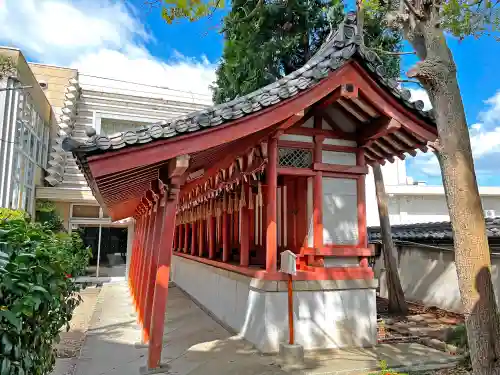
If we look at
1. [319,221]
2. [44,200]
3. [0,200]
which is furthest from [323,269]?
[44,200]

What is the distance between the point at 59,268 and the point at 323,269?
4.52 meters

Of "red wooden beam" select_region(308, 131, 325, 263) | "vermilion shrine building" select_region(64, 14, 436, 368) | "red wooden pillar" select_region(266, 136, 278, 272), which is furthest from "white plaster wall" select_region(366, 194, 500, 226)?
"red wooden pillar" select_region(266, 136, 278, 272)

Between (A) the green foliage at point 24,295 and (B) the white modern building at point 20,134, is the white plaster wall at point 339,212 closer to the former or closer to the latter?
(A) the green foliage at point 24,295

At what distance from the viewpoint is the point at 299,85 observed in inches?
219

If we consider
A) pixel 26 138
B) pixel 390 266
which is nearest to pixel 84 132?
pixel 26 138

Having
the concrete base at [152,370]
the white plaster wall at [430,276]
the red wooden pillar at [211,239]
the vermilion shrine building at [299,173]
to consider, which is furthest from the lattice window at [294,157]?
the white plaster wall at [430,276]

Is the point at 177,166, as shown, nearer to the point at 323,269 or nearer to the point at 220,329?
the point at 323,269

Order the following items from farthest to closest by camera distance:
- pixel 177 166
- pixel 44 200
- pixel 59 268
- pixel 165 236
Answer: pixel 44 200
pixel 165 236
pixel 177 166
pixel 59 268

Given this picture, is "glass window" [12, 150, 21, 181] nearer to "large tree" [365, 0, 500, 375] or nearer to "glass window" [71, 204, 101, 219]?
"glass window" [71, 204, 101, 219]

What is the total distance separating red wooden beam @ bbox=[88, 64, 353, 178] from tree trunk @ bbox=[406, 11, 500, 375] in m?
1.75

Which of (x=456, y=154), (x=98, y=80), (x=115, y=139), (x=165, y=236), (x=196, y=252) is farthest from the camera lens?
(x=98, y=80)

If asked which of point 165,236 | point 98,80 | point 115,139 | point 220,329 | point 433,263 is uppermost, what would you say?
point 98,80

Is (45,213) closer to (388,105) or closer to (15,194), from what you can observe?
(15,194)

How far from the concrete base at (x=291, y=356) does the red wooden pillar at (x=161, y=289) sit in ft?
5.56
